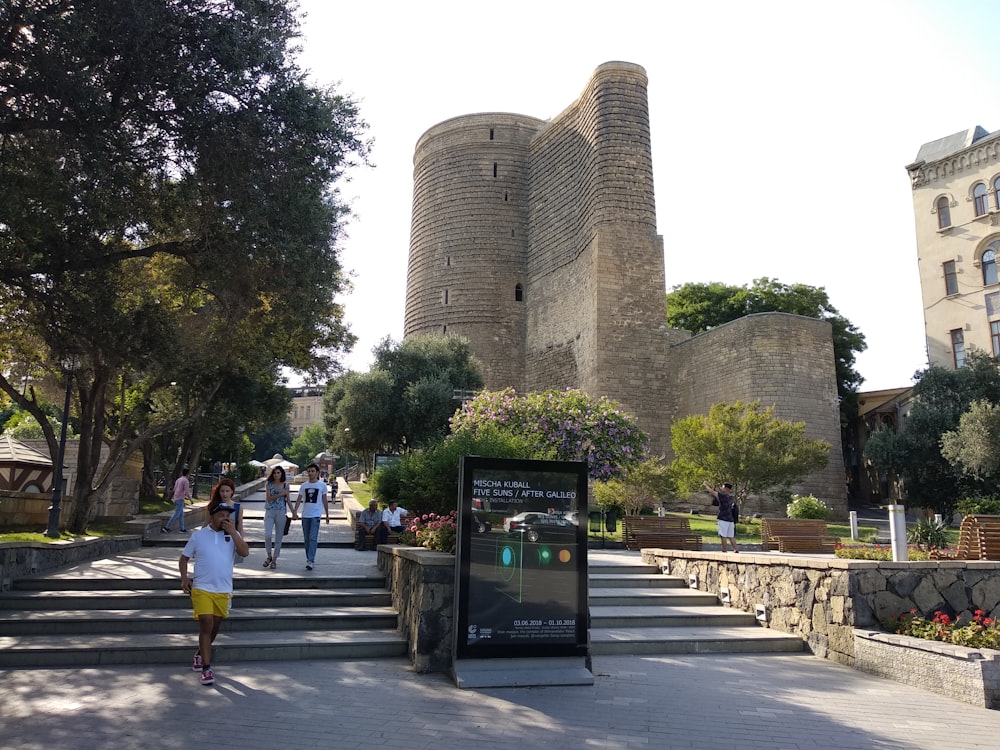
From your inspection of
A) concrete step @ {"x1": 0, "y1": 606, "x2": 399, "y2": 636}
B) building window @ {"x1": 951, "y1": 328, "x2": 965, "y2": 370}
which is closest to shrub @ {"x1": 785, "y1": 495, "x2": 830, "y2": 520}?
concrete step @ {"x1": 0, "y1": 606, "x2": 399, "y2": 636}

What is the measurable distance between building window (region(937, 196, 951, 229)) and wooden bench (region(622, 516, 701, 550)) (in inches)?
1092

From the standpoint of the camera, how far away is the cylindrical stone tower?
136 feet

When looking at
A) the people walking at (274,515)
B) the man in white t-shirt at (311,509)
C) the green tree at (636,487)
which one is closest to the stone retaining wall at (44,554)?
the people walking at (274,515)

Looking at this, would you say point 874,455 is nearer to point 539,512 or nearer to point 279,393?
point 279,393

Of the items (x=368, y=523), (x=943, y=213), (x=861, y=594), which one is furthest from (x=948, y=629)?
(x=943, y=213)

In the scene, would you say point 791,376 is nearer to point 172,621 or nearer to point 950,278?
point 950,278

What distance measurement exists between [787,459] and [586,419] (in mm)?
8119

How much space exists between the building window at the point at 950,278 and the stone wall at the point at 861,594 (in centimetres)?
3125

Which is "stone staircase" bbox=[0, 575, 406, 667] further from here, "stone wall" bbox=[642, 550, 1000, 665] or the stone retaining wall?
"stone wall" bbox=[642, 550, 1000, 665]

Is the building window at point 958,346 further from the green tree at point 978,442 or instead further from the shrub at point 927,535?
the shrub at point 927,535

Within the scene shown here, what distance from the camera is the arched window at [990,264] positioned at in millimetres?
31922

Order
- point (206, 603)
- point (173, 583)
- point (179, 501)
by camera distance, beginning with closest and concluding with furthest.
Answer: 1. point (206, 603)
2. point (173, 583)
3. point (179, 501)

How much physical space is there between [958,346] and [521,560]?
34076mm

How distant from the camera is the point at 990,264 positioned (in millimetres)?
32125
